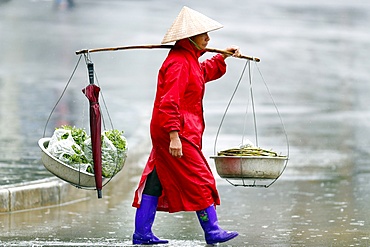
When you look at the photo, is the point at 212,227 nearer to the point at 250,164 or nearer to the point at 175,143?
the point at 250,164

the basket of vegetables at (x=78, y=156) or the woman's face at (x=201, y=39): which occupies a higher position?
the woman's face at (x=201, y=39)

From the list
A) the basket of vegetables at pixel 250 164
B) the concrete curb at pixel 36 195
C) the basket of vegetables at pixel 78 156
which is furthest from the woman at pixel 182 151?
the concrete curb at pixel 36 195

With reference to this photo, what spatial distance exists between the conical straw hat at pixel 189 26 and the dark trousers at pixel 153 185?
90 centimetres

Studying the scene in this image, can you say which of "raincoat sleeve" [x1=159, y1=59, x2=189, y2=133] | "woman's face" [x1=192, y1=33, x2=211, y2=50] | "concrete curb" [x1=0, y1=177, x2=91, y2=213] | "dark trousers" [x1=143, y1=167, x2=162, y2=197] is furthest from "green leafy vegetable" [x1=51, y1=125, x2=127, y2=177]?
"concrete curb" [x1=0, y1=177, x2=91, y2=213]

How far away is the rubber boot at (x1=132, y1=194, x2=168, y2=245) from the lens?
7.21m

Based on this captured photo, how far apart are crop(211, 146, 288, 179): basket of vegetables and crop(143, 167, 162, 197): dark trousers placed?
0.40m

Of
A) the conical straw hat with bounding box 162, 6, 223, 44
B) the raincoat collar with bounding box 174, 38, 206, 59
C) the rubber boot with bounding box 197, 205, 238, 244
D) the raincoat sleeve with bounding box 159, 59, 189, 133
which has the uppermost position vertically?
the conical straw hat with bounding box 162, 6, 223, 44

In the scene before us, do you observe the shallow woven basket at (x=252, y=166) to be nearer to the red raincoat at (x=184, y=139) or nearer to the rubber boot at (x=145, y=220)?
the red raincoat at (x=184, y=139)

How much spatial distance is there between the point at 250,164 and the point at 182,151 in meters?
0.51

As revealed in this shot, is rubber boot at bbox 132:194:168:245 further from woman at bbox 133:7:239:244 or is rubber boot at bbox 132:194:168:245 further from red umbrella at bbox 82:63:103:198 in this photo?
red umbrella at bbox 82:63:103:198

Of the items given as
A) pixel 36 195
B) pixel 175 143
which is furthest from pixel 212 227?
pixel 36 195

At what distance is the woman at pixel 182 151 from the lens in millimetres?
7000

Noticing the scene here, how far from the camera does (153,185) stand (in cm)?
720

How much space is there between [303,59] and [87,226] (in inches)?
702
